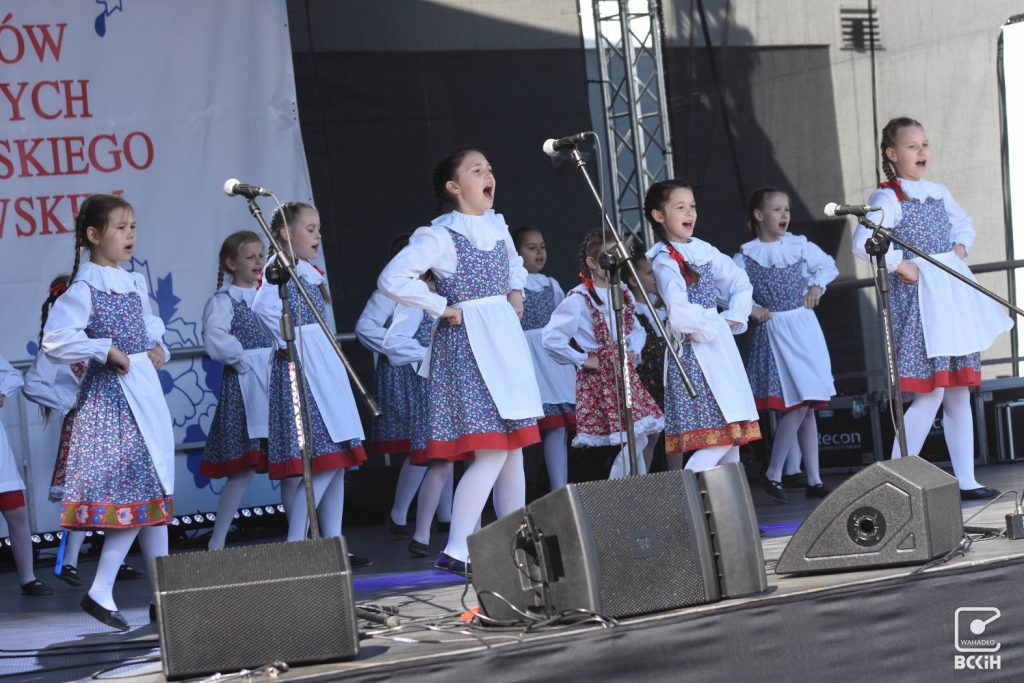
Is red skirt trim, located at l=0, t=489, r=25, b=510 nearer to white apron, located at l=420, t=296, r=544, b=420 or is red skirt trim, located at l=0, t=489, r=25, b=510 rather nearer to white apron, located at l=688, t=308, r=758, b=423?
white apron, located at l=420, t=296, r=544, b=420

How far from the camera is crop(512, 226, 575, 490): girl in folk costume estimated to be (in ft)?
24.6

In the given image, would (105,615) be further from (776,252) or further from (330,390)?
(776,252)

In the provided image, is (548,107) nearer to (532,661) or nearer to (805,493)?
(805,493)

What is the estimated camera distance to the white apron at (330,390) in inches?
239

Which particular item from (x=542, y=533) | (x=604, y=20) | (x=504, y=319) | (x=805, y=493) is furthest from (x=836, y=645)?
(x=604, y=20)

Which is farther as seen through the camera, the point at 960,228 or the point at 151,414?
the point at 960,228

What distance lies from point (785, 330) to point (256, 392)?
2934 mm

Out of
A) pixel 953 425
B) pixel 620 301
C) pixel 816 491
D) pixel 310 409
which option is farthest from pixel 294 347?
pixel 816 491

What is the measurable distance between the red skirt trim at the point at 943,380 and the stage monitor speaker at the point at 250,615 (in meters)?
3.67

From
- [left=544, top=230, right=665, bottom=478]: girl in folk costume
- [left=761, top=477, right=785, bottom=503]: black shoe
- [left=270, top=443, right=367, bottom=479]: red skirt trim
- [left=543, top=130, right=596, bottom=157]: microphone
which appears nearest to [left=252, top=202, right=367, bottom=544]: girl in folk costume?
[left=270, top=443, right=367, bottom=479]: red skirt trim

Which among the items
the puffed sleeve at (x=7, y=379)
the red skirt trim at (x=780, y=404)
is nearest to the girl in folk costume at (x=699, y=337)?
the red skirt trim at (x=780, y=404)

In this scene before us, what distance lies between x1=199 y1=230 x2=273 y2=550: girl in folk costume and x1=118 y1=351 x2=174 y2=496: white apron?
1.67m

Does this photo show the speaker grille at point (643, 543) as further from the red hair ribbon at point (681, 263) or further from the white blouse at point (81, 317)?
the red hair ribbon at point (681, 263)

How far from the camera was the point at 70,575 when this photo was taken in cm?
627
